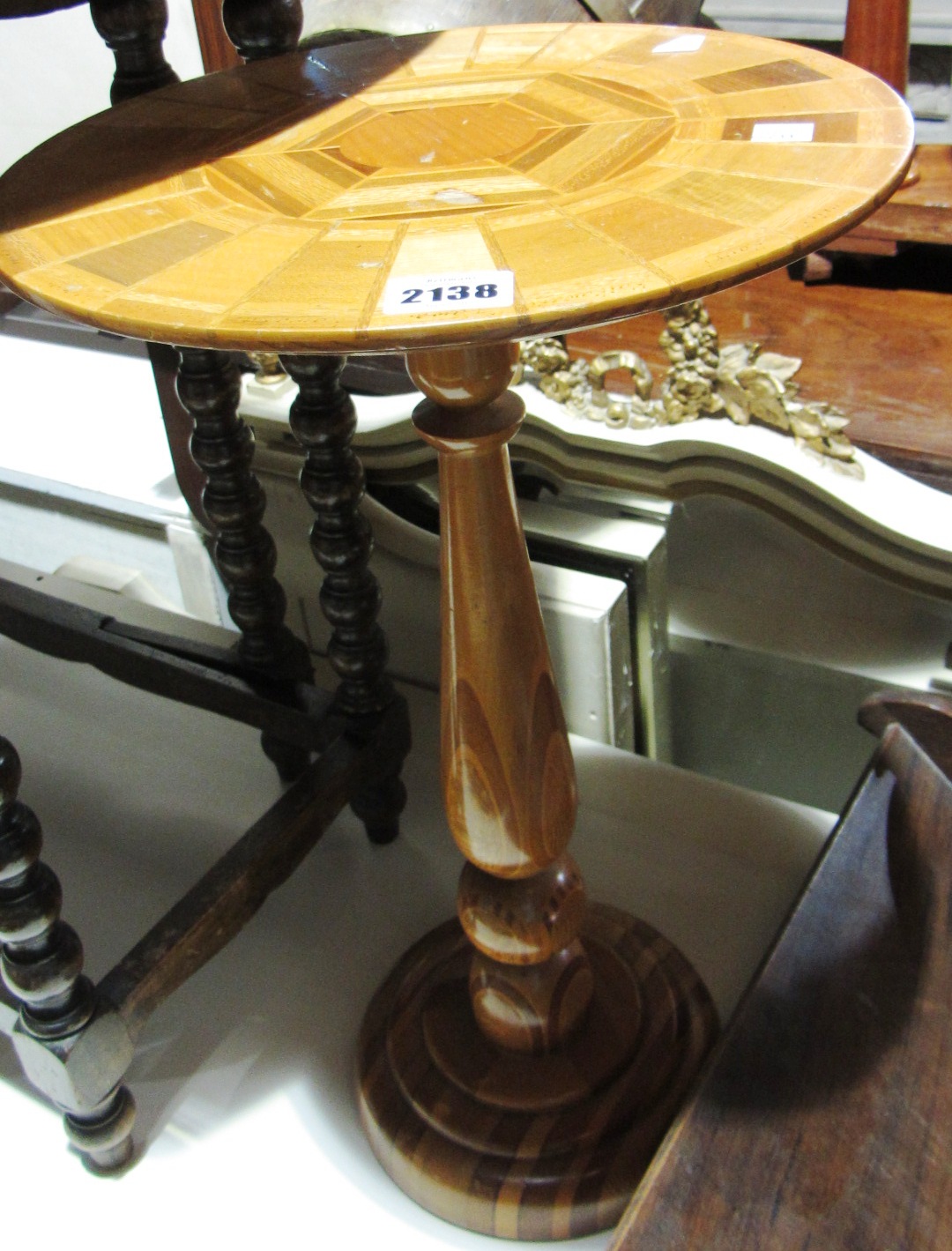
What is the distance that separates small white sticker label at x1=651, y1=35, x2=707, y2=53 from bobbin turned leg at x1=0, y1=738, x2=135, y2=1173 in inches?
22.2

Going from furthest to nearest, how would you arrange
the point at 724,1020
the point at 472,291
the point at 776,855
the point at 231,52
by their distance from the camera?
the point at 231,52, the point at 776,855, the point at 724,1020, the point at 472,291

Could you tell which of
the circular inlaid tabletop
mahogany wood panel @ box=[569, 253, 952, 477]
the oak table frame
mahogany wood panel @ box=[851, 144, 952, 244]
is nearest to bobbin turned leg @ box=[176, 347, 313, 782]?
the oak table frame

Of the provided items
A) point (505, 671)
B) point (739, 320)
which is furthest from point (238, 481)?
point (739, 320)

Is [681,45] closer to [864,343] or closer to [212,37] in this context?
[864,343]

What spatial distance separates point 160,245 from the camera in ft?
1.60

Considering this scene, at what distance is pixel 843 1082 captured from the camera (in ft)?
2.21

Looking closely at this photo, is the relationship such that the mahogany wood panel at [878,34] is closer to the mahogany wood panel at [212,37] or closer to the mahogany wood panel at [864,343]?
the mahogany wood panel at [864,343]

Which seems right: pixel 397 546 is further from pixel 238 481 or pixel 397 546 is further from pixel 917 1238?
pixel 917 1238

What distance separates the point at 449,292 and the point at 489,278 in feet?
0.06

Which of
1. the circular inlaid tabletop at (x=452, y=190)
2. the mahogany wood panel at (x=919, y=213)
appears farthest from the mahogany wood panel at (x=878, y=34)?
the circular inlaid tabletop at (x=452, y=190)

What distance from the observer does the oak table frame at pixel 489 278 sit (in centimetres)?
43

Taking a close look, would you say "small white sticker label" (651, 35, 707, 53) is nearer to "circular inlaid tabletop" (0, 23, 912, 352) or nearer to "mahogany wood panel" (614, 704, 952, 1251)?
"circular inlaid tabletop" (0, 23, 912, 352)

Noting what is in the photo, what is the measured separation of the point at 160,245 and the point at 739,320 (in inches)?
29.9

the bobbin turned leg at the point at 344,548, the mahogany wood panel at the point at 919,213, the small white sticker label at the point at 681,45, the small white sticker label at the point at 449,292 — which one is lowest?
the bobbin turned leg at the point at 344,548
